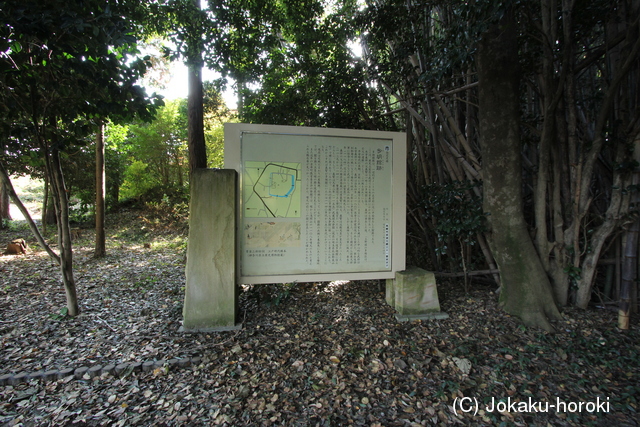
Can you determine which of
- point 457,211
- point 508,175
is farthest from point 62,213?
point 508,175

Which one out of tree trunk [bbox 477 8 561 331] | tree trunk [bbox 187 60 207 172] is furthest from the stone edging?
tree trunk [bbox 187 60 207 172]

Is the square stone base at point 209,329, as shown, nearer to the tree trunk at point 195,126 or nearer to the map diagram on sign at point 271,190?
the map diagram on sign at point 271,190

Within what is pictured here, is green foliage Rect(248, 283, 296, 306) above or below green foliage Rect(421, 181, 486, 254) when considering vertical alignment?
below

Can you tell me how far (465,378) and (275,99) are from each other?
442 cm

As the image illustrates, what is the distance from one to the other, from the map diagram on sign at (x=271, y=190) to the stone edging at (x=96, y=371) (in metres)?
1.34

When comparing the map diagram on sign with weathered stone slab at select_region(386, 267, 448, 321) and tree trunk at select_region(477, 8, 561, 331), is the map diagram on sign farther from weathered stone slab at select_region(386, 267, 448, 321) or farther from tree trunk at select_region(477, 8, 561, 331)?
tree trunk at select_region(477, 8, 561, 331)

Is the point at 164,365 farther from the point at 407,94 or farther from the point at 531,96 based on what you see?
the point at 531,96

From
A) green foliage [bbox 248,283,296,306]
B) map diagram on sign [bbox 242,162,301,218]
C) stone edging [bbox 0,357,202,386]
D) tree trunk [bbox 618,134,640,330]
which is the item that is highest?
map diagram on sign [bbox 242,162,301,218]

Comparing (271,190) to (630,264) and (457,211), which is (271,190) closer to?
(457,211)

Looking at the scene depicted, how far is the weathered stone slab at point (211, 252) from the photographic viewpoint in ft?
8.88

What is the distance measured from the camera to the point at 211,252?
2725 millimetres

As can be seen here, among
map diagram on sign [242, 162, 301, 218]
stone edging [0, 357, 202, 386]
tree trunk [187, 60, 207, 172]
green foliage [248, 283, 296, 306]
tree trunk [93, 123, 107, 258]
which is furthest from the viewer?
tree trunk [187, 60, 207, 172]

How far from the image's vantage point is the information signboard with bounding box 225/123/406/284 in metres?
2.93

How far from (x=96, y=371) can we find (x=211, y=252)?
116 centimetres
